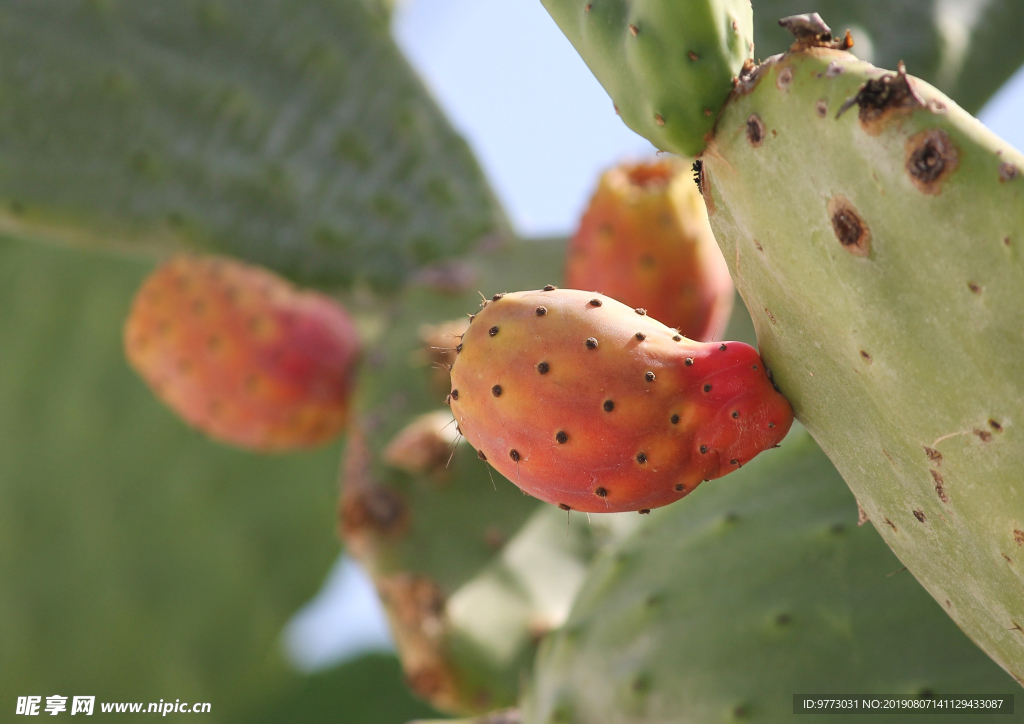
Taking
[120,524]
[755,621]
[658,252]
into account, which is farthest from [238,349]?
[120,524]

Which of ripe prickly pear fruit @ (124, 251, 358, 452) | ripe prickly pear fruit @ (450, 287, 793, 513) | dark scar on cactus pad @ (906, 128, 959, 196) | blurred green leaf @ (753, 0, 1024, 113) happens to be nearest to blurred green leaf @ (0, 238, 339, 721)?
ripe prickly pear fruit @ (124, 251, 358, 452)

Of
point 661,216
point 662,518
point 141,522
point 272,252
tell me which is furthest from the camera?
point 141,522

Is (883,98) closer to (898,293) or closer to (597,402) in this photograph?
(898,293)

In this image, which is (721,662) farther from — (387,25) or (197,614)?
(197,614)

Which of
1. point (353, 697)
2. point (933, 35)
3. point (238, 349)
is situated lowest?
point (353, 697)

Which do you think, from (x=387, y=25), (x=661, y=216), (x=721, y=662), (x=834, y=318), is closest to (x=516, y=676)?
(x=721, y=662)

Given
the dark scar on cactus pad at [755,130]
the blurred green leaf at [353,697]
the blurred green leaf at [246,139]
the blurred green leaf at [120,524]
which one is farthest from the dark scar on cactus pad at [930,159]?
the blurred green leaf at [353,697]
